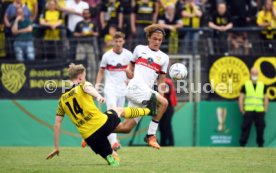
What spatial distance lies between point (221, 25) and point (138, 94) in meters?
8.36

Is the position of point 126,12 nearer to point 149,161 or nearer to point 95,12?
point 95,12

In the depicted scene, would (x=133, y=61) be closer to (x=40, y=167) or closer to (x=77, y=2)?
(x=40, y=167)

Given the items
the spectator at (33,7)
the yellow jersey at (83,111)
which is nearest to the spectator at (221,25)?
the spectator at (33,7)

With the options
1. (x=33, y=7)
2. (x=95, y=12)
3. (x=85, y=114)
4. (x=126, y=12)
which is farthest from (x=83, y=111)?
(x=95, y=12)

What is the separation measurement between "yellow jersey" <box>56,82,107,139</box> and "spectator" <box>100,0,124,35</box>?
382 inches

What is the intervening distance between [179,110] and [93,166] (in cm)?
925

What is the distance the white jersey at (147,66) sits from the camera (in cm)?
1530

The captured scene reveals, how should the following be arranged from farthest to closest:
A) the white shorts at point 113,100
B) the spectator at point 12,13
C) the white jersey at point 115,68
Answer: the spectator at point 12,13
the white jersey at point 115,68
the white shorts at point 113,100

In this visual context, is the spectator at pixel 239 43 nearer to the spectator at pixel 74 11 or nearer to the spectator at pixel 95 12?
the spectator at pixel 95 12

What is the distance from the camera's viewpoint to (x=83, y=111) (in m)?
12.9

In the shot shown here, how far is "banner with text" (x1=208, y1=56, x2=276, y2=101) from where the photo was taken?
22250 mm

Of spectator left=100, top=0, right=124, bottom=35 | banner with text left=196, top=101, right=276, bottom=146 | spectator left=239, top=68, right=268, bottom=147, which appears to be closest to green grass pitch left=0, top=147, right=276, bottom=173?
spectator left=239, top=68, right=268, bottom=147

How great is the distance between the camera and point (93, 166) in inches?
523

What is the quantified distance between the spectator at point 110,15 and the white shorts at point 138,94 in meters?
7.42
